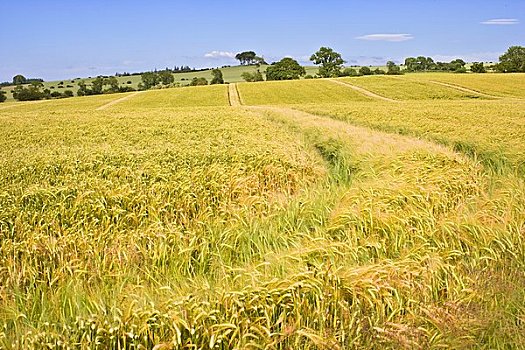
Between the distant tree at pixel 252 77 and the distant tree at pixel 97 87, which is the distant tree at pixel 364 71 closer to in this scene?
the distant tree at pixel 252 77

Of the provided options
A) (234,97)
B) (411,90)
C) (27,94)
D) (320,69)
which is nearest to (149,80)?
(27,94)

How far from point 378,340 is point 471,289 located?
113 centimetres

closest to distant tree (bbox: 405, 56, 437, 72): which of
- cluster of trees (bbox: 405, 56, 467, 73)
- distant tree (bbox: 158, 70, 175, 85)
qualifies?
cluster of trees (bbox: 405, 56, 467, 73)

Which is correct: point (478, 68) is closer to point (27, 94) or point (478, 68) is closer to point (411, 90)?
point (411, 90)

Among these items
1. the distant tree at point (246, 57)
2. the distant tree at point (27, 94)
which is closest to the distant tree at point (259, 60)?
the distant tree at point (246, 57)

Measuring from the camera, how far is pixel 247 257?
4336mm

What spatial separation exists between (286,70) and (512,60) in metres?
62.3

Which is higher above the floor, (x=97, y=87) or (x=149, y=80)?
(x=149, y=80)

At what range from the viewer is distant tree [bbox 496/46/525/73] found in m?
103

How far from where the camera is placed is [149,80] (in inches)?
4648

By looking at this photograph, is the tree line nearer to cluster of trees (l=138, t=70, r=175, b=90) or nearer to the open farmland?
cluster of trees (l=138, t=70, r=175, b=90)

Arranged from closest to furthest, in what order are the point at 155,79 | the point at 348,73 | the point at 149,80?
1. the point at 348,73
2. the point at 149,80
3. the point at 155,79

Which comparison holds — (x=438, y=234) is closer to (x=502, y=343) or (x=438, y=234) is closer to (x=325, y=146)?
(x=502, y=343)

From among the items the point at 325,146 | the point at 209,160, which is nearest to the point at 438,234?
the point at 209,160
